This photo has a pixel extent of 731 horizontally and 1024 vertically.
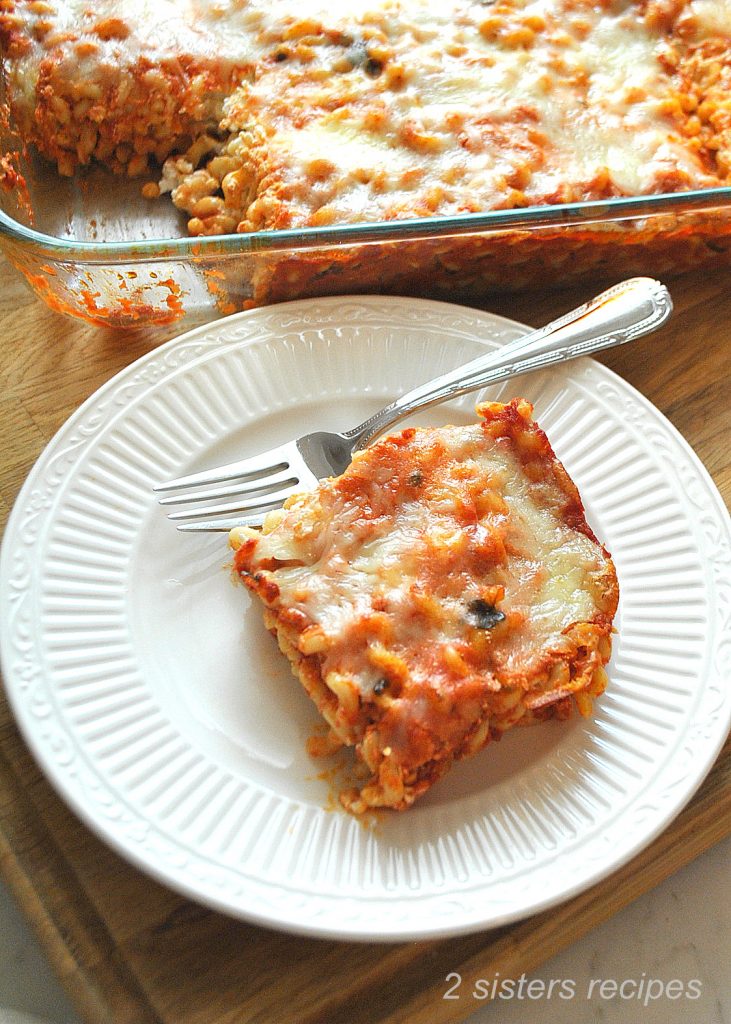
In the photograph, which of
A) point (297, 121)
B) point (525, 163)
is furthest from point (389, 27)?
point (525, 163)

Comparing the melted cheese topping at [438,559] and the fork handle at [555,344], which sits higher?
the fork handle at [555,344]

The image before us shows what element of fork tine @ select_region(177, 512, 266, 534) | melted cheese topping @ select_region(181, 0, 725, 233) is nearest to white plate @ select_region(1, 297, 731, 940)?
fork tine @ select_region(177, 512, 266, 534)

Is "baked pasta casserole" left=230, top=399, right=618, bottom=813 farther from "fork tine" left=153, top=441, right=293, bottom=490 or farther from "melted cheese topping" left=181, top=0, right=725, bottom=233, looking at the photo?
"melted cheese topping" left=181, top=0, right=725, bottom=233

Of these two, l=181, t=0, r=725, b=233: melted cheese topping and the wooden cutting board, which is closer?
the wooden cutting board

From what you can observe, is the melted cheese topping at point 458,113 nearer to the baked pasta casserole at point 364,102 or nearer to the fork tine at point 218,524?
the baked pasta casserole at point 364,102

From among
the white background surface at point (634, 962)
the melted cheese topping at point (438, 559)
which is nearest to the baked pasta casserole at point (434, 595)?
the melted cheese topping at point (438, 559)

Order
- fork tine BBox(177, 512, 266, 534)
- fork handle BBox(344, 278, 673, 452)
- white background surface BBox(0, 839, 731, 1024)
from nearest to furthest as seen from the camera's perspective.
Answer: white background surface BBox(0, 839, 731, 1024), fork tine BBox(177, 512, 266, 534), fork handle BBox(344, 278, 673, 452)

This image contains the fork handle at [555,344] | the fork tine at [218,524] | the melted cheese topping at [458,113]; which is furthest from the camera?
the melted cheese topping at [458,113]

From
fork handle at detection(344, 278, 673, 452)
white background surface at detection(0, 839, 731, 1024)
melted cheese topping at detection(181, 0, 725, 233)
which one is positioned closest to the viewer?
white background surface at detection(0, 839, 731, 1024)

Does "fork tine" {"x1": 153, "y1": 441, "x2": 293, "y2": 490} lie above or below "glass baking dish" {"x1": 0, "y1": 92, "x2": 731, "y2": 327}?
below
